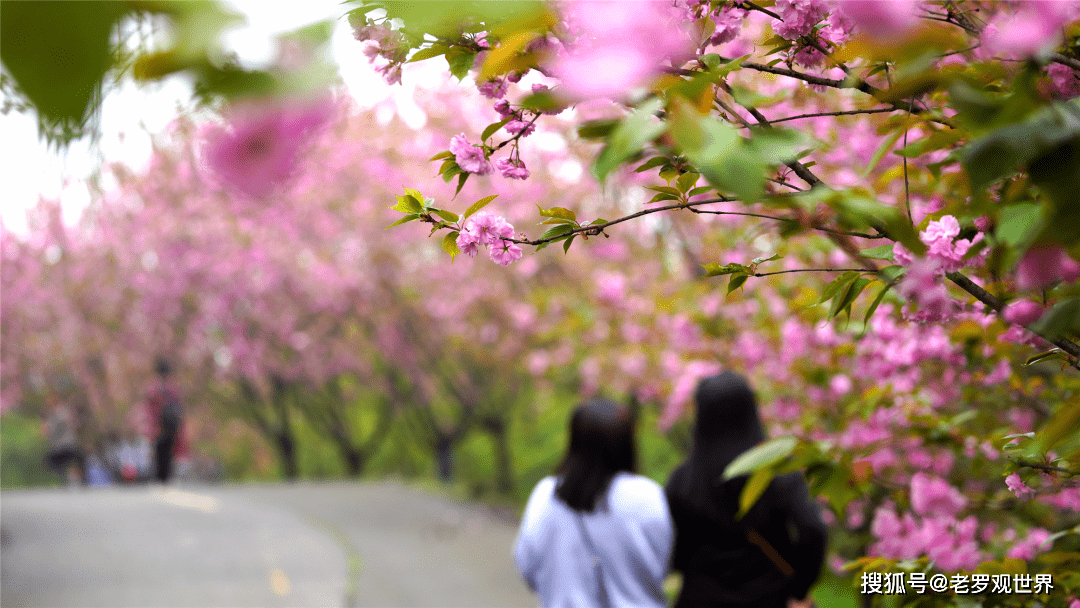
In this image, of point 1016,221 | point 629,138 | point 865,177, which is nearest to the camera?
point 629,138

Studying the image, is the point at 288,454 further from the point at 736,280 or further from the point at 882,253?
the point at 882,253

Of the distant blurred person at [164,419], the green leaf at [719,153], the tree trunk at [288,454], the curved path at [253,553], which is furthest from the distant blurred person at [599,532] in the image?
the tree trunk at [288,454]

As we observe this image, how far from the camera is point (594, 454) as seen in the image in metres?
3.05

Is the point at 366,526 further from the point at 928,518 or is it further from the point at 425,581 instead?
the point at 928,518

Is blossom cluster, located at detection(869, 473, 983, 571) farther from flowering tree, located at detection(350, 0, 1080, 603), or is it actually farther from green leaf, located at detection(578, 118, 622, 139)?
green leaf, located at detection(578, 118, 622, 139)

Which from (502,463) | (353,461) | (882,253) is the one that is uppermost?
(882,253)

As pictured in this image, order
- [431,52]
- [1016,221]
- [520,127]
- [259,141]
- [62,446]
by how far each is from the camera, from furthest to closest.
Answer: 1. [62,446]
2. [520,127]
3. [431,52]
4. [1016,221]
5. [259,141]

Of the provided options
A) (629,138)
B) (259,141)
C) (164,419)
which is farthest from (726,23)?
(164,419)

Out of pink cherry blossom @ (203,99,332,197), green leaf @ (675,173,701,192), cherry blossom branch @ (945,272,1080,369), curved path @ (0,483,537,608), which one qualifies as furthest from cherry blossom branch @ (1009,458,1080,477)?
curved path @ (0,483,537,608)

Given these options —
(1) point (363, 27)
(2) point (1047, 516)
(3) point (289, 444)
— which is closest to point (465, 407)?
(3) point (289, 444)

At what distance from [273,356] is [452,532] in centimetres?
926

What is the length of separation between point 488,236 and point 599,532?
5.92 ft

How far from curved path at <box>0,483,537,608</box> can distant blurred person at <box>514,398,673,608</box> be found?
403 centimetres

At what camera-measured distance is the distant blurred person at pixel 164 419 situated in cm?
1567
